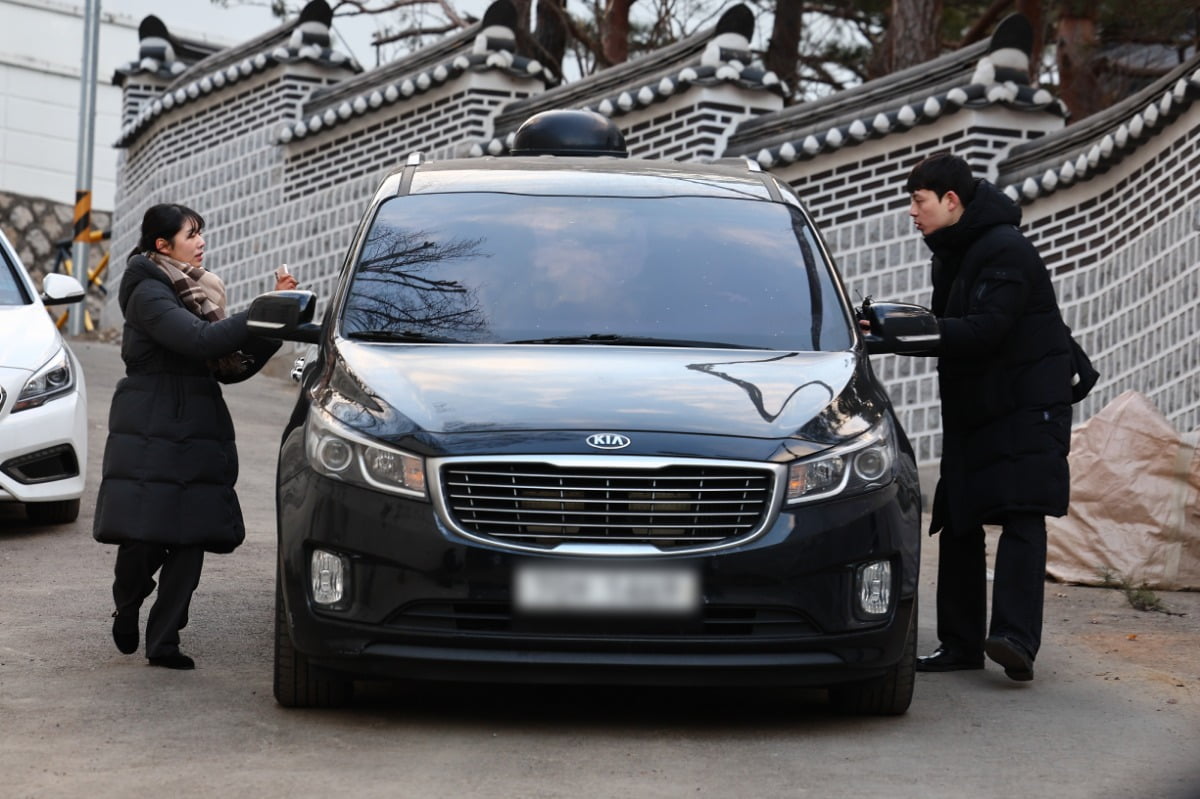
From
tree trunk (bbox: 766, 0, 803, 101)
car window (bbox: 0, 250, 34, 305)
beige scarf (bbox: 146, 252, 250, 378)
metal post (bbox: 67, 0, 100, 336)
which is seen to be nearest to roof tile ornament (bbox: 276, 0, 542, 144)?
tree trunk (bbox: 766, 0, 803, 101)

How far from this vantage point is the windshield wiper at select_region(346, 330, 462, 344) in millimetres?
5996

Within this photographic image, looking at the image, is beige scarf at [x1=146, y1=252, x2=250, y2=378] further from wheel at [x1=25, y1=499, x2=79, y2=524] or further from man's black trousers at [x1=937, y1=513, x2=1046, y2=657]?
wheel at [x1=25, y1=499, x2=79, y2=524]

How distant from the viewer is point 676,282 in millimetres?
6336

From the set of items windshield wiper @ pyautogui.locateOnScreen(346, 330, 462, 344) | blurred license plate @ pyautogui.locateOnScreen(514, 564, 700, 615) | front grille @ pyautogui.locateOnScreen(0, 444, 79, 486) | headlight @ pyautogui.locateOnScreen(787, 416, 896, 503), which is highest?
windshield wiper @ pyautogui.locateOnScreen(346, 330, 462, 344)

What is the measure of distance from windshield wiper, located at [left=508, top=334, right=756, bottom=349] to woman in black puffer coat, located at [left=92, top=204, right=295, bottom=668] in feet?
3.26

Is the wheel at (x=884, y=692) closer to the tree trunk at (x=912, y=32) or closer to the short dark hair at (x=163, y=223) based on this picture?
the short dark hair at (x=163, y=223)

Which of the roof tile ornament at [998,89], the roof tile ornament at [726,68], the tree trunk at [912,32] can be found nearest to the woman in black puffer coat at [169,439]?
the roof tile ornament at [998,89]

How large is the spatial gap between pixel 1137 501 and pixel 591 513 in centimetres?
465

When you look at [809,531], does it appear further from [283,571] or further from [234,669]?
[234,669]

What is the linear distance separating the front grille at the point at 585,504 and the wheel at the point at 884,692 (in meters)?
0.78

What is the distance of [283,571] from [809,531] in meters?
1.42

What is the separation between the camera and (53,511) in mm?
9516

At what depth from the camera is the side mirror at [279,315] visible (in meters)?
6.14

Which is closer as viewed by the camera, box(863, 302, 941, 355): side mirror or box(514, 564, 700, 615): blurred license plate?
box(514, 564, 700, 615): blurred license plate
